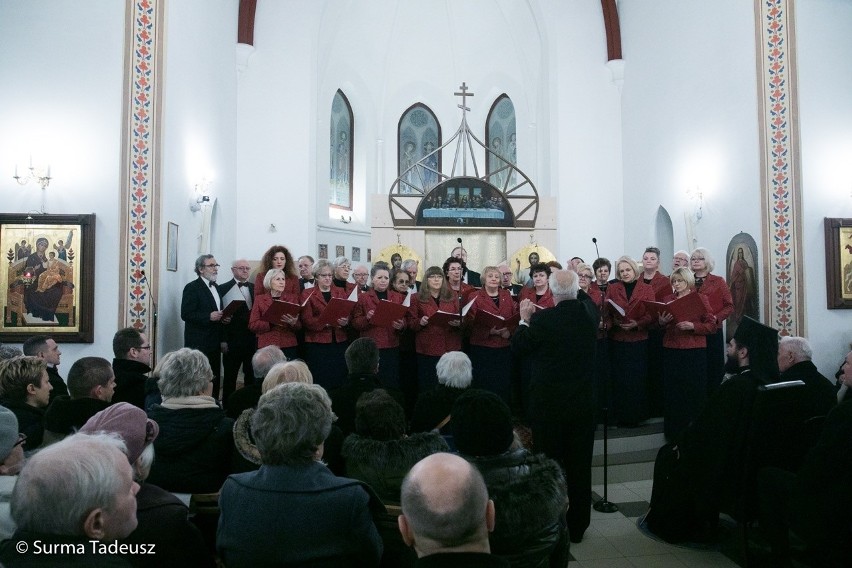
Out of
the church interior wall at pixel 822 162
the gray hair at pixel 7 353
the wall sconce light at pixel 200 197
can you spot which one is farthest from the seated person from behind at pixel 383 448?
the church interior wall at pixel 822 162

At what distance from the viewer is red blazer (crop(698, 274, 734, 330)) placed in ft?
21.7

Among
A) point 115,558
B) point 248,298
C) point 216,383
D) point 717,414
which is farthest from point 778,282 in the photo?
point 115,558

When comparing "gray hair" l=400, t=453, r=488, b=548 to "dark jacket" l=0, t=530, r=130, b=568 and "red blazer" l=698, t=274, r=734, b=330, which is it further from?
"red blazer" l=698, t=274, r=734, b=330

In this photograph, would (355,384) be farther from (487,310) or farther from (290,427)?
(487,310)

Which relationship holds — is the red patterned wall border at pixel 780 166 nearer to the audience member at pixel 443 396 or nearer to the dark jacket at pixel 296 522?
the audience member at pixel 443 396

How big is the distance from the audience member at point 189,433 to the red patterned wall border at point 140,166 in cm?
434

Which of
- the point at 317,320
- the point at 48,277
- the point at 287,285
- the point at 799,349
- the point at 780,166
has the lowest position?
the point at 799,349

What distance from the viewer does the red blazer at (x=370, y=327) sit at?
6.38 meters

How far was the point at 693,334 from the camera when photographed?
640 cm

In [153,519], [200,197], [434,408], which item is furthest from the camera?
[200,197]

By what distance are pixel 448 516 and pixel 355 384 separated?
8.20ft

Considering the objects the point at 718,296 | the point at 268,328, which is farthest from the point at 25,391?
the point at 718,296

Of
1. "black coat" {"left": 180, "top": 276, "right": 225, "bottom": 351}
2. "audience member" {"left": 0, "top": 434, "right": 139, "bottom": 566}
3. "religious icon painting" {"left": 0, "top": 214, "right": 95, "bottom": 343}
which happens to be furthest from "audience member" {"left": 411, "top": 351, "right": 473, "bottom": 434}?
"religious icon painting" {"left": 0, "top": 214, "right": 95, "bottom": 343}

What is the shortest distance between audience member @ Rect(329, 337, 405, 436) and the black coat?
3.38m
